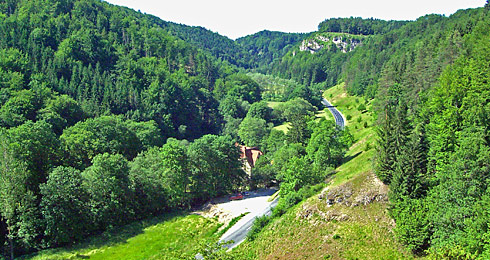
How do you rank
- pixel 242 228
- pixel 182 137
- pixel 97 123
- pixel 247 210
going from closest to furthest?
1. pixel 242 228
2. pixel 247 210
3. pixel 97 123
4. pixel 182 137

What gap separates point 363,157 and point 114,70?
342 ft

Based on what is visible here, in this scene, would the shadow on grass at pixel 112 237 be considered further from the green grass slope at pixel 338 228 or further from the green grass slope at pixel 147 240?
the green grass slope at pixel 338 228

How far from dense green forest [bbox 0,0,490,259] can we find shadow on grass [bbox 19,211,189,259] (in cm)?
147

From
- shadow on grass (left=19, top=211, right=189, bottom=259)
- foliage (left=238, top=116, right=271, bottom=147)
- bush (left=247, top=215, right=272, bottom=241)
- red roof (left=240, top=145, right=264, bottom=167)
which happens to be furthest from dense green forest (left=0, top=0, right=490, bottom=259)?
red roof (left=240, top=145, right=264, bottom=167)

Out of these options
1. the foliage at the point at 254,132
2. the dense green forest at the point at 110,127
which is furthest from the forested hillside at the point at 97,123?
the foliage at the point at 254,132

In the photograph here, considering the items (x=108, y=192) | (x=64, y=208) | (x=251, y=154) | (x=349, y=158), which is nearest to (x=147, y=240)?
(x=108, y=192)

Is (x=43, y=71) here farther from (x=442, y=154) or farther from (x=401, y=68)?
(x=442, y=154)

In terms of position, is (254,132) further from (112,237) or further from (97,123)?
(112,237)

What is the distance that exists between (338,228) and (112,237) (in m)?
35.0

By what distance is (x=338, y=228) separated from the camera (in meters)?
39.0

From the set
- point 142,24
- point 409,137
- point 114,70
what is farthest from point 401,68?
point 142,24

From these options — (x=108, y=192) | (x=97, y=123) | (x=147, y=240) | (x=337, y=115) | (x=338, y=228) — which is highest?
(x=97, y=123)

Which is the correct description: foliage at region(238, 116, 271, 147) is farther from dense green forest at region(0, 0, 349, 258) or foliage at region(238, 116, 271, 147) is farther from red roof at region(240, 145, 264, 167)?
red roof at region(240, 145, 264, 167)

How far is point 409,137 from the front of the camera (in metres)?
41.3
